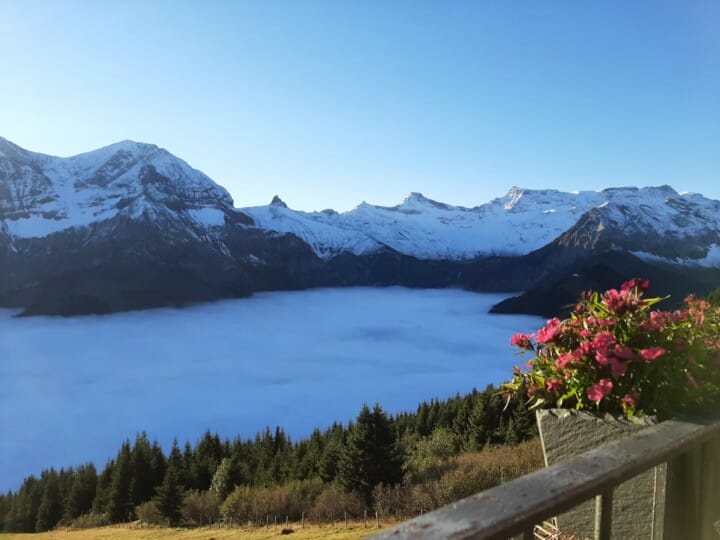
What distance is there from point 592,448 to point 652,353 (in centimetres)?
69

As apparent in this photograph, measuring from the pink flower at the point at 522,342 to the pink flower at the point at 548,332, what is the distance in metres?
0.15

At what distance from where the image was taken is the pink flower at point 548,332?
4062mm

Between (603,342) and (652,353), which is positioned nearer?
(652,353)

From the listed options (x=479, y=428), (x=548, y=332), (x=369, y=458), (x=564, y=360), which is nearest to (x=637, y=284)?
(x=548, y=332)

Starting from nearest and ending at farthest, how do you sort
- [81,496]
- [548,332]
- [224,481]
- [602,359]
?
[602,359] < [548,332] < [224,481] < [81,496]

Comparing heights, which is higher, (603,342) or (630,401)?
(603,342)

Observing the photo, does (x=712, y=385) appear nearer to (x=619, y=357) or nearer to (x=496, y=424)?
(x=619, y=357)

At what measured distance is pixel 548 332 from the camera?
4.09 metres

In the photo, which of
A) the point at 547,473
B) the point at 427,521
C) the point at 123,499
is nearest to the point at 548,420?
the point at 547,473

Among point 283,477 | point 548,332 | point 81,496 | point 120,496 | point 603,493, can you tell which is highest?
point 548,332

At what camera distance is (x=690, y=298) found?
5.16 m

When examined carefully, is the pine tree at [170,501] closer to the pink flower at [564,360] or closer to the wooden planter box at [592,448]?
the wooden planter box at [592,448]

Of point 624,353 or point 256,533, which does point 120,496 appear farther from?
point 624,353

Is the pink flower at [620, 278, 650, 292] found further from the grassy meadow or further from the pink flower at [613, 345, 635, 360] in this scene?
the grassy meadow
